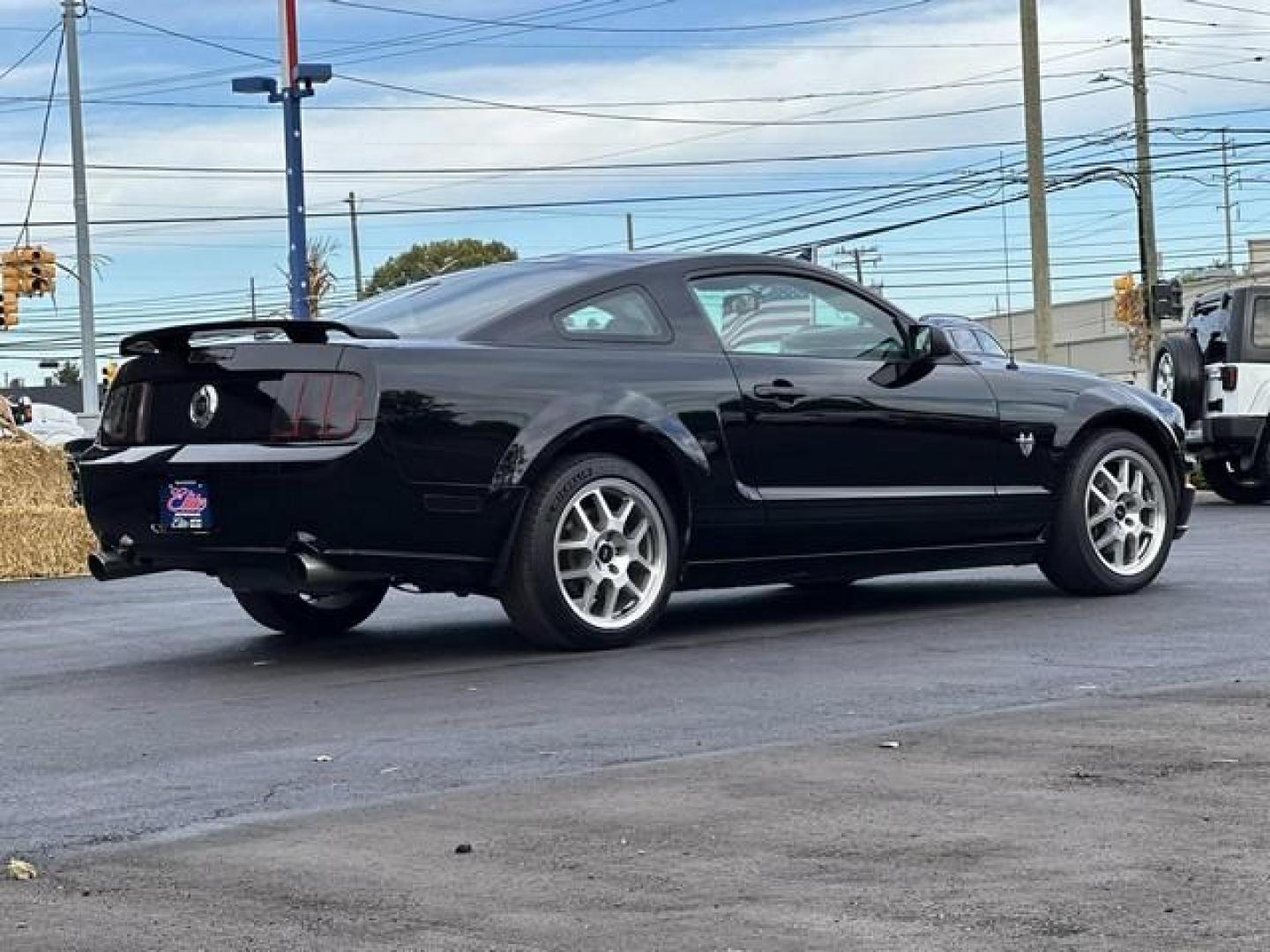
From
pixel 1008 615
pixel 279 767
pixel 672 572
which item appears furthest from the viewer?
pixel 1008 615

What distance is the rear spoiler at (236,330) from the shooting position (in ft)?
25.9

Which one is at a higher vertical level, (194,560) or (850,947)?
(194,560)

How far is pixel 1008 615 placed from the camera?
9.33 metres

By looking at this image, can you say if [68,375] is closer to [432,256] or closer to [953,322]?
[432,256]

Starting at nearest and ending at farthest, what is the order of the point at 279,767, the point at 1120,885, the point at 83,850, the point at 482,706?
the point at 1120,885
the point at 83,850
the point at 279,767
the point at 482,706

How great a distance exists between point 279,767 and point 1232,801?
2.48m

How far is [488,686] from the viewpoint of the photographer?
7543mm

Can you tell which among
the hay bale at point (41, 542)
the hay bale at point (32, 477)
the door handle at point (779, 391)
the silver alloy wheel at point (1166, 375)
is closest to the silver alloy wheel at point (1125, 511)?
the door handle at point (779, 391)

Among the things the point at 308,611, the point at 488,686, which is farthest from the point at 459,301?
the point at 488,686

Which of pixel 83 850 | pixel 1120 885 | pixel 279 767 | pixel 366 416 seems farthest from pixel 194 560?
pixel 1120 885

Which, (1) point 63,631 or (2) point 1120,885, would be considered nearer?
(2) point 1120,885

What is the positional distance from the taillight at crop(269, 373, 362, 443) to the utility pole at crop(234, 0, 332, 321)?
1793 centimetres

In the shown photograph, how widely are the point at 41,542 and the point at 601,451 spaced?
707 centimetres

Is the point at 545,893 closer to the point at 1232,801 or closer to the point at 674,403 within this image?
the point at 1232,801
